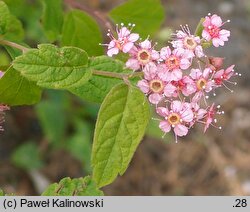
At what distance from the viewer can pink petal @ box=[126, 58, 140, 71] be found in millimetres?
1904

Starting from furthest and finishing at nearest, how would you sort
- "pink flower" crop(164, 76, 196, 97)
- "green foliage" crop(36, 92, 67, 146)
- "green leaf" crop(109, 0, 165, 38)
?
"green foliage" crop(36, 92, 67, 146) < "green leaf" crop(109, 0, 165, 38) < "pink flower" crop(164, 76, 196, 97)

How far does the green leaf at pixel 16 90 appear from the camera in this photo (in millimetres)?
1966

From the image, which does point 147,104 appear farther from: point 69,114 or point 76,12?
point 69,114

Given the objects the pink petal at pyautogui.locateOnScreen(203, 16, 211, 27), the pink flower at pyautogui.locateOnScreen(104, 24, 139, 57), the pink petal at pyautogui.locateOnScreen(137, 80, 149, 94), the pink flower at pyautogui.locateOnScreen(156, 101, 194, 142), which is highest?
the pink petal at pyautogui.locateOnScreen(203, 16, 211, 27)

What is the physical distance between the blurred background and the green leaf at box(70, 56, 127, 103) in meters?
1.35

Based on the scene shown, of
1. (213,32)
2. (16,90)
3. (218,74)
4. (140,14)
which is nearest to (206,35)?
(213,32)

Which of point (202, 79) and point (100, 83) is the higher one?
point (100, 83)

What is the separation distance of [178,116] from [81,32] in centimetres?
85

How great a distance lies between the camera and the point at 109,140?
1868 millimetres

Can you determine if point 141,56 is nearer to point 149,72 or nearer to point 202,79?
point 149,72

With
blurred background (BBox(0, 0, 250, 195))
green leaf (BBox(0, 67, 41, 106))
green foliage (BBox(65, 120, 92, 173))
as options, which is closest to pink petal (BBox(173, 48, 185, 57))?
green leaf (BBox(0, 67, 41, 106))

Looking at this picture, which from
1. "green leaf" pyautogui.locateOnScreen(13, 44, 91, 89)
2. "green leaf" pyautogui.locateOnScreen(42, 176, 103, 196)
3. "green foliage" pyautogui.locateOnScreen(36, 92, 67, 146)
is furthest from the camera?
"green foliage" pyautogui.locateOnScreen(36, 92, 67, 146)

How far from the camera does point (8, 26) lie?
2.17 meters

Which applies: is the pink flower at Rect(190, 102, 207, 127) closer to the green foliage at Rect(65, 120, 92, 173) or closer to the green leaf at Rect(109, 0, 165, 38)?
the green leaf at Rect(109, 0, 165, 38)
